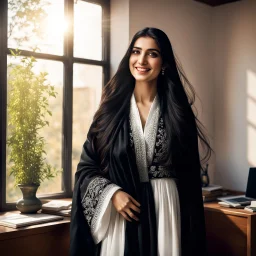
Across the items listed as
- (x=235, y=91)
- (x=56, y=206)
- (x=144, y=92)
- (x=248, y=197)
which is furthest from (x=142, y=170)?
(x=235, y=91)

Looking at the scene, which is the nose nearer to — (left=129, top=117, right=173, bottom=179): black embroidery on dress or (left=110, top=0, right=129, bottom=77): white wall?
(left=129, top=117, right=173, bottom=179): black embroidery on dress

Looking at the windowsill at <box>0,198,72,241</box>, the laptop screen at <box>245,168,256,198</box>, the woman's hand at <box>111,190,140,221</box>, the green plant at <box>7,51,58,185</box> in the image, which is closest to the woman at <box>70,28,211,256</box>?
the woman's hand at <box>111,190,140,221</box>

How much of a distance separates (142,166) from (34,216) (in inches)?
35.4

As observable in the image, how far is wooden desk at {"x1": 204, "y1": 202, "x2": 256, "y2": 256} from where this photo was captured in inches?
121

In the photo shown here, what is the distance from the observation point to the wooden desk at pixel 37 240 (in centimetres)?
240

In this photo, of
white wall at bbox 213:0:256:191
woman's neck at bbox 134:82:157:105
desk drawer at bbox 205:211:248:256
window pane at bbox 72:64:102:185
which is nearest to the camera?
woman's neck at bbox 134:82:157:105

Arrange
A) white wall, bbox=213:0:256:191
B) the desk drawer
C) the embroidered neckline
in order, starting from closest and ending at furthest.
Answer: the embroidered neckline
the desk drawer
white wall, bbox=213:0:256:191

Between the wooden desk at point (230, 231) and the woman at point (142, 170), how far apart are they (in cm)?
94

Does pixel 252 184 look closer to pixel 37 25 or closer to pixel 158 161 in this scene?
pixel 158 161

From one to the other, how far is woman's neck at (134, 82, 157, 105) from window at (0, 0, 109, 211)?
3.14 feet

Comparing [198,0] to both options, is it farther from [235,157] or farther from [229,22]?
[235,157]

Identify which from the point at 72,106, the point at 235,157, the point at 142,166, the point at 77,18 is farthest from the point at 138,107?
the point at 235,157

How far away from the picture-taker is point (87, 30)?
353cm

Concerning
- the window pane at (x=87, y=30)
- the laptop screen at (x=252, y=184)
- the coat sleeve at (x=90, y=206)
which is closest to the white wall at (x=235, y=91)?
the laptop screen at (x=252, y=184)
